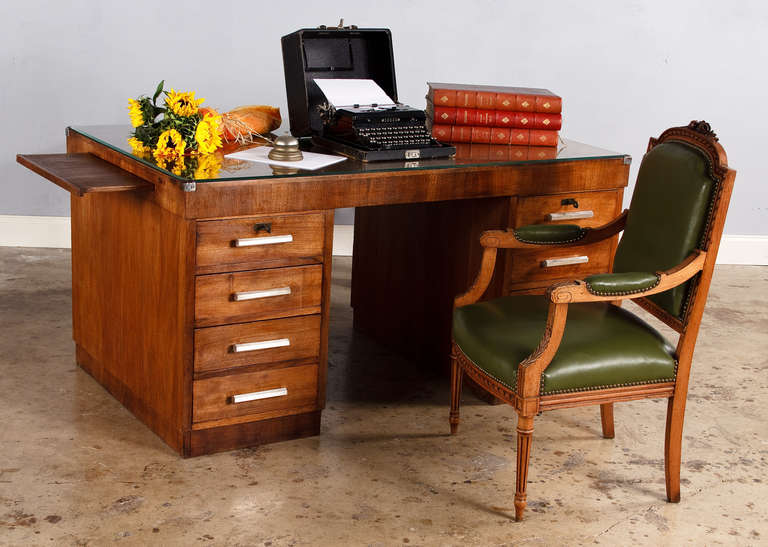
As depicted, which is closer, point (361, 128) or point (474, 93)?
point (361, 128)

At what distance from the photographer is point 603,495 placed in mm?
2826

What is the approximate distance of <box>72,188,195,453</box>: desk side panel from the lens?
2.74 meters

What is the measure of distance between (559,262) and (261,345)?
1.09 m

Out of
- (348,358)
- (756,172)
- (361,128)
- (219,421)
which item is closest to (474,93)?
(361,128)

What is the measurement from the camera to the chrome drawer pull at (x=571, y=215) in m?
3.25

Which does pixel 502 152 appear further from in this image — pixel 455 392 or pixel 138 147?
pixel 138 147

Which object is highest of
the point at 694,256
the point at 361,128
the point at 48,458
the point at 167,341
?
the point at 361,128

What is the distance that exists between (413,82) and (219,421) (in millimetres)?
2589

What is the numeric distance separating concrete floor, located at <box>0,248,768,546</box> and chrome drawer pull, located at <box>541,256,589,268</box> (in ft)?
1.74

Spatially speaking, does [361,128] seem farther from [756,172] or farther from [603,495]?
[756,172]

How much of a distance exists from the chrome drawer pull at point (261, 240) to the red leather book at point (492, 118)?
32.5 inches

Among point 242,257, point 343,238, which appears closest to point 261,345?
point 242,257

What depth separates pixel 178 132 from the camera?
288 centimetres

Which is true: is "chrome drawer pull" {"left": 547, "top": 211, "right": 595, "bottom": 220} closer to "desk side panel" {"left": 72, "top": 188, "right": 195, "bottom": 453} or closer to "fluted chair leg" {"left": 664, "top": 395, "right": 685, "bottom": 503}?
"fluted chair leg" {"left": 664, "top": 395, "right": 685, "bottom": 503}
